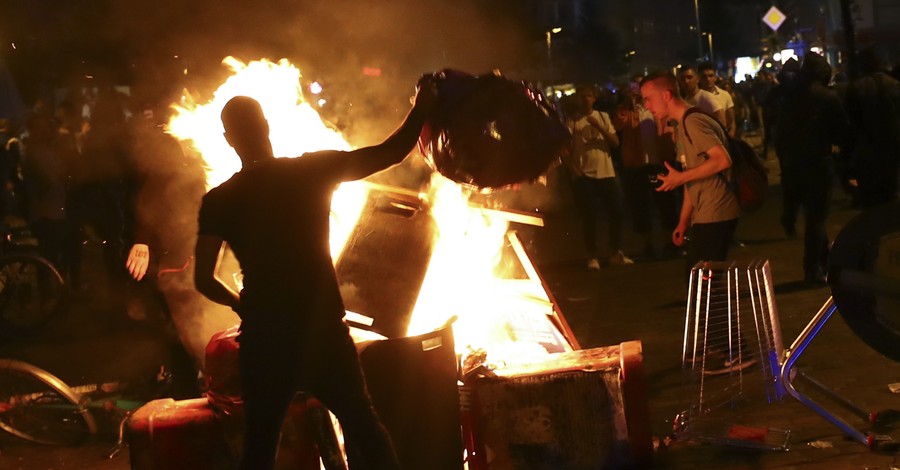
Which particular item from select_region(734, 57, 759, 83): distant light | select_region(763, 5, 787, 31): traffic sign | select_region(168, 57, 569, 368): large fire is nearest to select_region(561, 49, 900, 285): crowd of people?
select_region(168, 57, 569, 368): large fire

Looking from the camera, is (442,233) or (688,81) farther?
(688,81)

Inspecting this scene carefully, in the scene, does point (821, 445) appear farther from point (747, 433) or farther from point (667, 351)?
point (667, 351)

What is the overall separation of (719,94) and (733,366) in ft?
22.7

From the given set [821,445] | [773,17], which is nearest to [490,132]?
[821,445]

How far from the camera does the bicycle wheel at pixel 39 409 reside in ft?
20.9

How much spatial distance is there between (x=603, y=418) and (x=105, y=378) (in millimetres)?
4936

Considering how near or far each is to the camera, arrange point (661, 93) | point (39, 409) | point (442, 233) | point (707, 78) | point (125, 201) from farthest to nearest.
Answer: point (707, 78)
point (661, 93)
point (39, 409)
point (125, 201)
point (442, 233)

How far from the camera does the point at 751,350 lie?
543 cm

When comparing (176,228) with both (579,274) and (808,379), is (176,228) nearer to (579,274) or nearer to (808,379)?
(808,379)

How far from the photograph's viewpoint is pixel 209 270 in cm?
399

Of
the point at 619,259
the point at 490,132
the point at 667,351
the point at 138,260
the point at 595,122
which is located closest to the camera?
the point at 490,132

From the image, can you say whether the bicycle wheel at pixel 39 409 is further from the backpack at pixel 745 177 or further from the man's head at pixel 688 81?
the man's head at pixel 688 81

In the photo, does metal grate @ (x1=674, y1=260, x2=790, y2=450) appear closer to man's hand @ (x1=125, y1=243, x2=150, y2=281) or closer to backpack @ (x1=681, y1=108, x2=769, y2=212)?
backpack @ (x1=681, y1=108, x2=769, y2=212)

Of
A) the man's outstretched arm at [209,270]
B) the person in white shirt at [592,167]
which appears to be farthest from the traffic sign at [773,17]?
the man's outstretched arm at [209,270]
